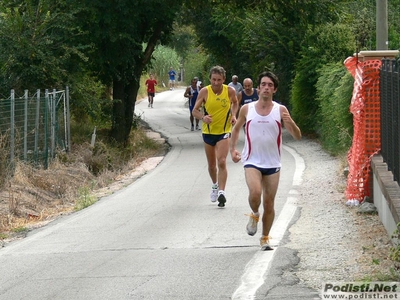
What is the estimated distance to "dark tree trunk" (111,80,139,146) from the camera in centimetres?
2712

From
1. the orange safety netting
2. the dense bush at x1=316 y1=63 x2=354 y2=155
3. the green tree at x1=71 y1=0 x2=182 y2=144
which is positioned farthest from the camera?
the green tree at x1=71 y1=0 x2=182 y2=144

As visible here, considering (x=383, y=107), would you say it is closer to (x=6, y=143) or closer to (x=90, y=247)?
(x=90, y=247)

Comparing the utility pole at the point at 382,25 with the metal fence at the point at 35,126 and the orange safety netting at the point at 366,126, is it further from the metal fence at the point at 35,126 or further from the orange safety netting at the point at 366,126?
the metal fence at the point at 35,126

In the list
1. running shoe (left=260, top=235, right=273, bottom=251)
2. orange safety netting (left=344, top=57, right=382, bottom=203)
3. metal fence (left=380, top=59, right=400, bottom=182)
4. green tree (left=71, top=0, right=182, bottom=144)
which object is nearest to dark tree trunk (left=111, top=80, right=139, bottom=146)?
green tree (left=71, top=0, right=182, bottom=144)

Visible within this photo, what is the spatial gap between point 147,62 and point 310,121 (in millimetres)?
5847

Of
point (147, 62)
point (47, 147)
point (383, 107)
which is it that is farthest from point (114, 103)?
point (383, 107)

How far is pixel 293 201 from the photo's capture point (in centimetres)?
1352

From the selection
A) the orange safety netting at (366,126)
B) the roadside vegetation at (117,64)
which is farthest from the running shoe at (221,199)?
the roadside vegetation at (117,64)

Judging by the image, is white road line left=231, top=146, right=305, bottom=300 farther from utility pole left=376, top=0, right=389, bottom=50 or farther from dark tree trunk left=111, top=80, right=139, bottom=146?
dark tree trunk left=111, top=80, right=139, bottom=146

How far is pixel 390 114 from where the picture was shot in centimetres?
1061

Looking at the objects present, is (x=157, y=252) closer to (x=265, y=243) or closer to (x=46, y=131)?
(x=265, y=243)

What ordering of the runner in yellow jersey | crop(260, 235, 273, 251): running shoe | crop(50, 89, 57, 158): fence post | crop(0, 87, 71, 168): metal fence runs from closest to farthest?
crop(260, 235, 273, 251): running shoe → the runner in yellow jersey → crop(0, 87, 71, 168): metal fence → crop(50, 89, 57, 158): fence post

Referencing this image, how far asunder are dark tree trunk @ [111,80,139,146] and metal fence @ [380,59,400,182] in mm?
15586

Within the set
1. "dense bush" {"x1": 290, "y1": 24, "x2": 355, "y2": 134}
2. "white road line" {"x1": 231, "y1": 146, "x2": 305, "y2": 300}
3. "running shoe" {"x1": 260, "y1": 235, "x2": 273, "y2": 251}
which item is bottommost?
"white road line" {"x1": 231, "y1": 146, "x2": 305, "y2": 300}
